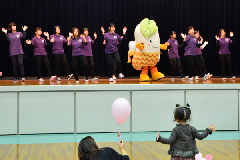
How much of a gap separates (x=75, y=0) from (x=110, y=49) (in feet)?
13.0

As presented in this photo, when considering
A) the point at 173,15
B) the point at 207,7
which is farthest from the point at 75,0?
the point at 207,7

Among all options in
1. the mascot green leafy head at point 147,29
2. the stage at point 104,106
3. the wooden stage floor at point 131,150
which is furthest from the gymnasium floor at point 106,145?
the mascot green leafy head at point 147,29

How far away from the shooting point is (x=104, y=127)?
5.84 meters

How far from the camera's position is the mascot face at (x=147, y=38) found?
259 inches

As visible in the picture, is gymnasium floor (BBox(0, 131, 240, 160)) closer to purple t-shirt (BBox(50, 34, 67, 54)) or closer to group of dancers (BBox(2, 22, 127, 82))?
group of dancers (BBox(2, 22, 127, 82))

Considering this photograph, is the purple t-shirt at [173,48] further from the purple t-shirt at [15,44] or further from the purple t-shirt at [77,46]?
the purple t-shirt at [15,44]

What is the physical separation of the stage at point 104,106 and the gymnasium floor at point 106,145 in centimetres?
18

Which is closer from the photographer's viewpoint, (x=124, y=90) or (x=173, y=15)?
(x=124, y=90)

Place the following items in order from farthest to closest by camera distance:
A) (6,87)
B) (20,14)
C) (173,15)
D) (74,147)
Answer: (173,15), (20,14), (6,87), (74,147)

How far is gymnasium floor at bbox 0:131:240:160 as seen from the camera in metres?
4.23

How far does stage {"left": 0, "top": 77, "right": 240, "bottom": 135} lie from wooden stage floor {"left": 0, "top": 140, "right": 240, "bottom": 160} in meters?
0.81

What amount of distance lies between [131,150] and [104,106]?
4.89 ft

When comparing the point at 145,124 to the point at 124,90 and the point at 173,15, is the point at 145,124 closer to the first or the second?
the point at 124,90

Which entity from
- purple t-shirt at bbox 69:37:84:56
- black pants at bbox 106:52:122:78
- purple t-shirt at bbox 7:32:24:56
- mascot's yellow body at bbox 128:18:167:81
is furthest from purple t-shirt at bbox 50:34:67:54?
mascot's yellow body at bbox 128:18:167:81
